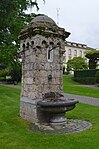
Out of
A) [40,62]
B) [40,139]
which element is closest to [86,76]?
[40,62]

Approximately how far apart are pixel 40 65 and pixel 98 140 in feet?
10.9

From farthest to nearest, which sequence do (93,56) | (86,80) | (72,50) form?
(72,50) < (93,56) < (86,80)

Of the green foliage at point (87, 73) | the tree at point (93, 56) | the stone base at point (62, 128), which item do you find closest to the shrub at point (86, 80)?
the green foliage at point (87, 73)

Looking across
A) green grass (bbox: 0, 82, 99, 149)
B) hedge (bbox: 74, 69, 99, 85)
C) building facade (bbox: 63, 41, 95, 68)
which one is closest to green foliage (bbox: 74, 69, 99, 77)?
hedge (bbox: 74, 69, 99, 85)

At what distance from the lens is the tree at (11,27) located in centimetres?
1782

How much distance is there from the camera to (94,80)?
32.4 m

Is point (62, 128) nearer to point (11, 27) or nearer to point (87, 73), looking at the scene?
point (11, 27)

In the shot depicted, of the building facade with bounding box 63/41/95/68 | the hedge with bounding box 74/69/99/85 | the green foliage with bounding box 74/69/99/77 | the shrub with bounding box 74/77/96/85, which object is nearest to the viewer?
the shrub with bounding box 74/77/96/85

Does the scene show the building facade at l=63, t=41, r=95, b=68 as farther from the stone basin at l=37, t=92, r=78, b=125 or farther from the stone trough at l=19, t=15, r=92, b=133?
the stone basin at l=37, t=92, r=78, b=125

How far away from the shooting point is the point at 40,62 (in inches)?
344

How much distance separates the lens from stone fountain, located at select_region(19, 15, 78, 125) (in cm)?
858

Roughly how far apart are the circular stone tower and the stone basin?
217 mm

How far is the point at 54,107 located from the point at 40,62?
1.75 m

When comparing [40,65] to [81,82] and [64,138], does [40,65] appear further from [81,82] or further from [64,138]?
[81,82]
